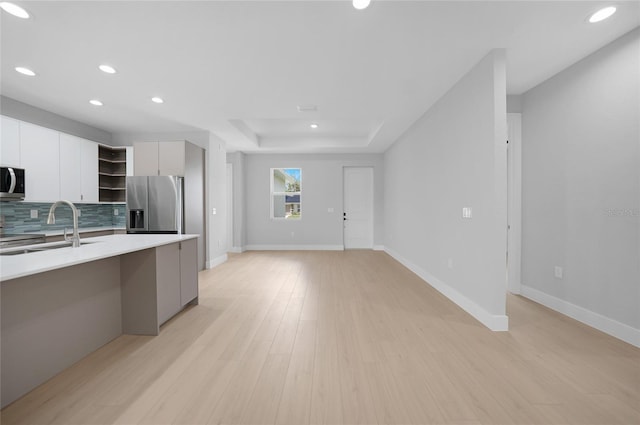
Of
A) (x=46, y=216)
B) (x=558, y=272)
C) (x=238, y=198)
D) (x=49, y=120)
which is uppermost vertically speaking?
(x=49, y=120)

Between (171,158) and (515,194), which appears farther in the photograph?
(171,158)

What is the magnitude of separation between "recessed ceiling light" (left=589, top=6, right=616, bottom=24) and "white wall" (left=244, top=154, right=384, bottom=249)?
17.3 ft

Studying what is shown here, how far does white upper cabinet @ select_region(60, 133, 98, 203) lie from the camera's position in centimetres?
430

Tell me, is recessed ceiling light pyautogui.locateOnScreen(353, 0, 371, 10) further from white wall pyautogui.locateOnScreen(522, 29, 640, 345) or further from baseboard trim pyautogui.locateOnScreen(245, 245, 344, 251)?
baseboard trim pyautogui.locateOnScreen(245, 245, 344, 251)

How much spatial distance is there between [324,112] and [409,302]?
3.00 meters

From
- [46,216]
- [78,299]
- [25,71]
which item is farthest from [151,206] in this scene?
[78,299]

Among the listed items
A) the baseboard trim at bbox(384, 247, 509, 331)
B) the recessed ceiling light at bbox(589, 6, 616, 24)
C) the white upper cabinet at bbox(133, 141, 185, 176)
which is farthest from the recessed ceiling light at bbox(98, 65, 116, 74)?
the baseboard trim at bbox(384, 247, 509, 331)

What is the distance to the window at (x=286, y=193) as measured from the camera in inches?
295

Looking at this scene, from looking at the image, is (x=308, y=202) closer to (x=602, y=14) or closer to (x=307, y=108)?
(x=307, y=108)

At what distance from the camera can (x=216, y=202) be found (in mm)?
5535

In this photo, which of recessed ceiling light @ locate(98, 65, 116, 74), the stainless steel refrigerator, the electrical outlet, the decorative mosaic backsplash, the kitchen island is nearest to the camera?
the kitchen island

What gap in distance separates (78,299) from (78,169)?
3565 mm

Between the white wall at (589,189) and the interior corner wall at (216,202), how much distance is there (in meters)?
5.08

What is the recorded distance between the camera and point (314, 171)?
293 inches
